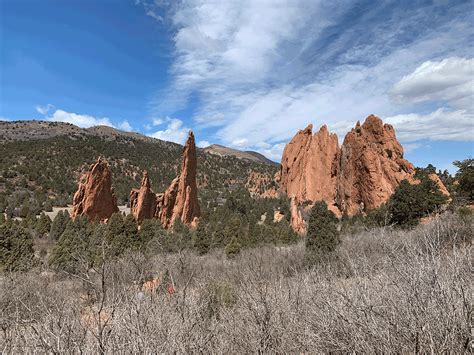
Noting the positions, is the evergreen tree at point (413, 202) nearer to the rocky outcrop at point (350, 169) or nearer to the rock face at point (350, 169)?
the rocky outcrop at point (350, 169)

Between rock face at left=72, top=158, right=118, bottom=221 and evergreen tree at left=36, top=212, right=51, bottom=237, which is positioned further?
rock face at left=72, top=158, right=118, bottom=221

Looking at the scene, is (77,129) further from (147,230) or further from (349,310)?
(349,310)

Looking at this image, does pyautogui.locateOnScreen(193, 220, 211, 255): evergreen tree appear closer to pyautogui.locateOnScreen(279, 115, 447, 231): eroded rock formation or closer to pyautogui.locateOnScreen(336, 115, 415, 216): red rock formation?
pyautogui.locateOnScreen(279, 115, 447, 231): eroded rock formation

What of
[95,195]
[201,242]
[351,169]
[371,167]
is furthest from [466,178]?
[95,195]

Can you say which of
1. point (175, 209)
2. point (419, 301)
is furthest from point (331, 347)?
point (175, 209)

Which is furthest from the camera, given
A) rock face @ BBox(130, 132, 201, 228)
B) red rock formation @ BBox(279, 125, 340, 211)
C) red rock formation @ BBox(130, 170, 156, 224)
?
red rock formation @ BBox(279, 125, 340, 211)

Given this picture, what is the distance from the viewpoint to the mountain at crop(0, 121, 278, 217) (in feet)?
213

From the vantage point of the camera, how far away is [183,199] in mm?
46562

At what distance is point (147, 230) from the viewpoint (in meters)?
33.6

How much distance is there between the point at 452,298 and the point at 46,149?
93299 mm

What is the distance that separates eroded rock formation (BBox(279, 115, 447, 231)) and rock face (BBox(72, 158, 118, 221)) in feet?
78.4

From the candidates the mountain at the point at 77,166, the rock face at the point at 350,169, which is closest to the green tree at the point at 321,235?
the rock face at the point at 350,169

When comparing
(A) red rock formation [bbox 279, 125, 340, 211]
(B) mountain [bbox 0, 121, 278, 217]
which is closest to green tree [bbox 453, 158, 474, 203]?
(A) red rock formation [bbox 279, 125, 340, 211]

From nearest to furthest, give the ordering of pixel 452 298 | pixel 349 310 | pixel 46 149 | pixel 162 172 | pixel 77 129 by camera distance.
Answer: pixel 452 298 → pixel 349 310 → pixel 46 149 → pixel 162 172 → pixel 77 129
